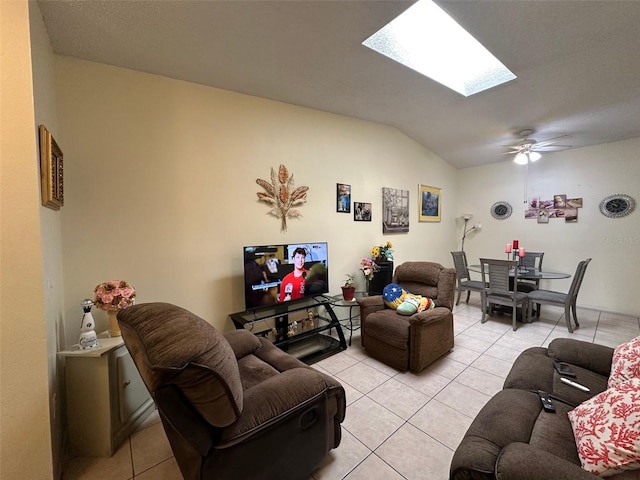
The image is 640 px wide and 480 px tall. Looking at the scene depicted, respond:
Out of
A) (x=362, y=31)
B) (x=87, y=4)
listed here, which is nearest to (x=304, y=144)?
(x=362, y=31)

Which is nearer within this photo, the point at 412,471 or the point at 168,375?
the point at 168,375

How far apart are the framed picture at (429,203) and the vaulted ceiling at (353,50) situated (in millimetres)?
1664

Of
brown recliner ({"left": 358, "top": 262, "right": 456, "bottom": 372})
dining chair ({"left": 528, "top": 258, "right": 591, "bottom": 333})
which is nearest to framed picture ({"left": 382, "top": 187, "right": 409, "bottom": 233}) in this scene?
brown recliner ({"left": 358, "top": 262, "right": 456, "bottom": 372})

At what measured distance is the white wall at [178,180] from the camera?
1.97 metres

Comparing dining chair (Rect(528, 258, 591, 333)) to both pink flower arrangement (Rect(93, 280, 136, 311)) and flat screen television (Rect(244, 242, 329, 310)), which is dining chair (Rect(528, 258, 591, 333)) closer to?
flat screen television (Rect(244, 242, 329, 310))

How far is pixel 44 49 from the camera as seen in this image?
5.35ft

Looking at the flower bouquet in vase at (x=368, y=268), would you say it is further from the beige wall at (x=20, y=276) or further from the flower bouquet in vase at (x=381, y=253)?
the beige wall at (x=20, y=276)

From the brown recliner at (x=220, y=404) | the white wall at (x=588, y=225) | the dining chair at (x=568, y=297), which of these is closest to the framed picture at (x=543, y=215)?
the white wall at (x=588, y=225)

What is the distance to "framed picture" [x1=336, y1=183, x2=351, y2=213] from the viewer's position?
3486 mm

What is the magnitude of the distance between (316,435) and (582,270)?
13.1ft

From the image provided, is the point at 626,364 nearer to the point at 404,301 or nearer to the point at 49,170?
the point at 404,301

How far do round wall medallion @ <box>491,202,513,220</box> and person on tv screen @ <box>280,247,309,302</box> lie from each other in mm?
4439

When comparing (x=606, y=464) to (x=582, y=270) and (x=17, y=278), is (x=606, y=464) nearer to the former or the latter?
(x=17, y=278)

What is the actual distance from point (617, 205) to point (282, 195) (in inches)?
202
